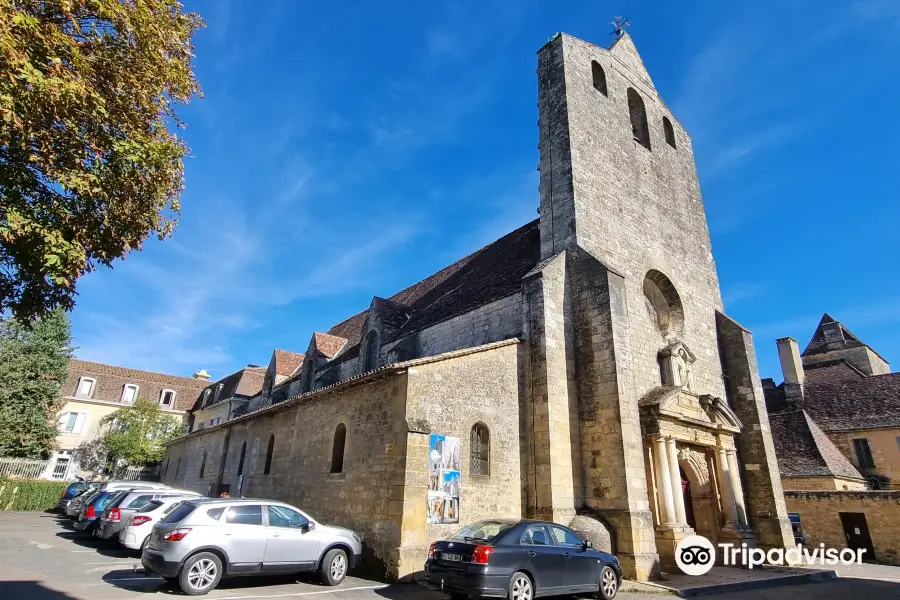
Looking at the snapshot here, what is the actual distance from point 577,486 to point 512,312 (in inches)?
190

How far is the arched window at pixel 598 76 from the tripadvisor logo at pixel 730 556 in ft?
48.3

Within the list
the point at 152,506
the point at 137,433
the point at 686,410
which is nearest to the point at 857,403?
the point at 686,410

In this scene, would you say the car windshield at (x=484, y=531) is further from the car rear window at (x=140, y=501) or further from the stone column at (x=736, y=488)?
the stone column at (x=736, y=488)

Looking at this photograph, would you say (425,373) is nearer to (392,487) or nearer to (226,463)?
(392,487)

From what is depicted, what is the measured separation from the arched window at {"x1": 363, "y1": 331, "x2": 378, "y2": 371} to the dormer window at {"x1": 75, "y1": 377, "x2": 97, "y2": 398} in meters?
27.1

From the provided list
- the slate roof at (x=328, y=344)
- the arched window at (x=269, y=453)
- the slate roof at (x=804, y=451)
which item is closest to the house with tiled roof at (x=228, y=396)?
the slate roof at (x=328, y=344)

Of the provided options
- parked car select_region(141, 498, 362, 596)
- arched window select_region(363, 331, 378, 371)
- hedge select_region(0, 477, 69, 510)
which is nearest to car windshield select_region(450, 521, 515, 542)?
parked car select_region(141, 498, 362, 596)

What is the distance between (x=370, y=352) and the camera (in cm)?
2033

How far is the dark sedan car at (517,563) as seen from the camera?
23.8 ft

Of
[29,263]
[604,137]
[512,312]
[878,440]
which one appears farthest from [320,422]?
[878,440]

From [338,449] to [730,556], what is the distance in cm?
1119

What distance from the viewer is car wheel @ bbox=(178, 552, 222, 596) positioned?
24.2 feet

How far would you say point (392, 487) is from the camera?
10273 millimetres

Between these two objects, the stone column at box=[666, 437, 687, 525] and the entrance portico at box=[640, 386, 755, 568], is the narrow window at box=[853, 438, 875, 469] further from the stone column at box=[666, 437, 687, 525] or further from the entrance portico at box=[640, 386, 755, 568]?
the stone column at box=[666, 437, 687, 525]
